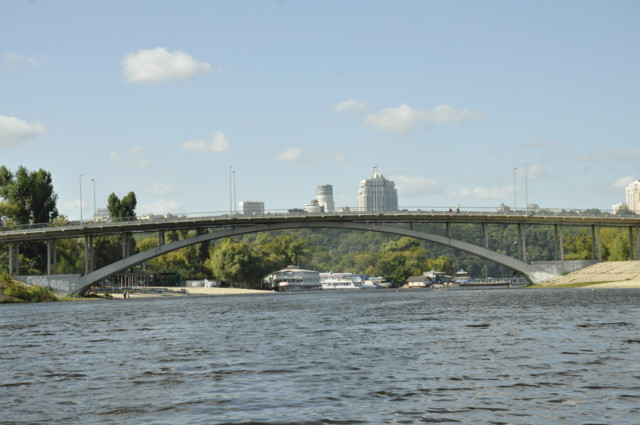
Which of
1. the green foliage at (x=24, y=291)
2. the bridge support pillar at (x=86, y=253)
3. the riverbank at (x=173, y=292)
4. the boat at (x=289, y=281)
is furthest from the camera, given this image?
the boat at (x=289, y=281)

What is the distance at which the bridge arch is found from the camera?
11862cm

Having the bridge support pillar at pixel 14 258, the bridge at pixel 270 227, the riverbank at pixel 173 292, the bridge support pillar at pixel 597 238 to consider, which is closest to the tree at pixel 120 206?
the riverbank at pixel 173 292

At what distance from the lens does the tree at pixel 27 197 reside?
126 m

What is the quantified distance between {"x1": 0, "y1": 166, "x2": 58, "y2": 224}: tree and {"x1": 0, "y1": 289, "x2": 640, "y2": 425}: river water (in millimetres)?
86136

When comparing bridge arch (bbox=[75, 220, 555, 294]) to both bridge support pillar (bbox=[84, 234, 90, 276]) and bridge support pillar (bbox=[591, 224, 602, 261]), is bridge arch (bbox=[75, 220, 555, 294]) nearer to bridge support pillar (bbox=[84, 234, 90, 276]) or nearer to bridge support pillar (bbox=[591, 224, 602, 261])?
bridge support pillar (bbox=[84, 234, 90, 276])

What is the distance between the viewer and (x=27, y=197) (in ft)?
414

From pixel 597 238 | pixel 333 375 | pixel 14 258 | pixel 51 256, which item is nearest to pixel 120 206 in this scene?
pixel 51 256

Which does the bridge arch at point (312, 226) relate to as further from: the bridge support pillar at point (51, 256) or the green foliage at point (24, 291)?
the green foliage at point (24, 291)

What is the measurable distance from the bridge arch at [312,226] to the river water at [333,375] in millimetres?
74261

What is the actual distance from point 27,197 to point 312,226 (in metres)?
44.6

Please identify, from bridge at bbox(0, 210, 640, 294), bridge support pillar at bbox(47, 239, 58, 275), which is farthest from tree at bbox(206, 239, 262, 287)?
bridge support pillar at bbox(47, 239, 58, 275)

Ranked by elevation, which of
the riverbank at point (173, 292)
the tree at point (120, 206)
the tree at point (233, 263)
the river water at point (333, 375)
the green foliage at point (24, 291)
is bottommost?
the riverbank at point (173, 292)

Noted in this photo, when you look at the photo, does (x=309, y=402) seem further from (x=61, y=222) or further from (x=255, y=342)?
(x=61, y=222)

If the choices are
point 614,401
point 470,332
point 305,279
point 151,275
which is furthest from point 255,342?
point 305,279
